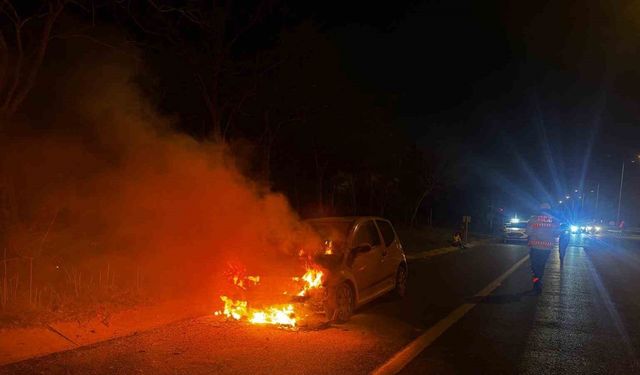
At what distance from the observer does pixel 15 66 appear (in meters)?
10.1

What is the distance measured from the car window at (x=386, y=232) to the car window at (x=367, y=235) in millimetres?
326

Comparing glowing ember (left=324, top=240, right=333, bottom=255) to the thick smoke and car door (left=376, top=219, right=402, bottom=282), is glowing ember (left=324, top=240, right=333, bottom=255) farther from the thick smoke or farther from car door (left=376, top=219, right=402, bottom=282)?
the thick smoke

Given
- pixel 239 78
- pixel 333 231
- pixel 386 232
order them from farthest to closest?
pixel 239 78, pixel 386 232, pixel 333 231

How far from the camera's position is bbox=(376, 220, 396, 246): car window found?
32.7 ft

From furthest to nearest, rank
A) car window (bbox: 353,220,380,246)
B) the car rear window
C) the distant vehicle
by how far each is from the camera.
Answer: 1. the distant vehicle
2. car window (bbox: 353,220,380,246)
3. the car rear window

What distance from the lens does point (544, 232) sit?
1182 cm

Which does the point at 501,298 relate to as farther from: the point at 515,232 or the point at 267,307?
the point at 515,232

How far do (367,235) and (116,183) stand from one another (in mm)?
5895

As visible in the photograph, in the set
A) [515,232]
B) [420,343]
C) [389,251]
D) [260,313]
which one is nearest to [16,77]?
[260,313]

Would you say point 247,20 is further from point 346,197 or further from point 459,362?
point 346,197

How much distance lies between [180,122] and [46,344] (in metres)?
11.1

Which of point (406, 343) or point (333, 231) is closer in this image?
point (406, 343)

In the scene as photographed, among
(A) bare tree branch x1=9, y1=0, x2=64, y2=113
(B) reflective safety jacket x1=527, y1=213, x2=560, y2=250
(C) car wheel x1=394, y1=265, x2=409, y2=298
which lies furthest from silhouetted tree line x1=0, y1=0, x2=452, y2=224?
(B) reflective safety jacket x1=527, y1=213, x2=560, y2=250

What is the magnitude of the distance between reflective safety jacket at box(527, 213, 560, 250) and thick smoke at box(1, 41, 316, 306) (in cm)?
601
